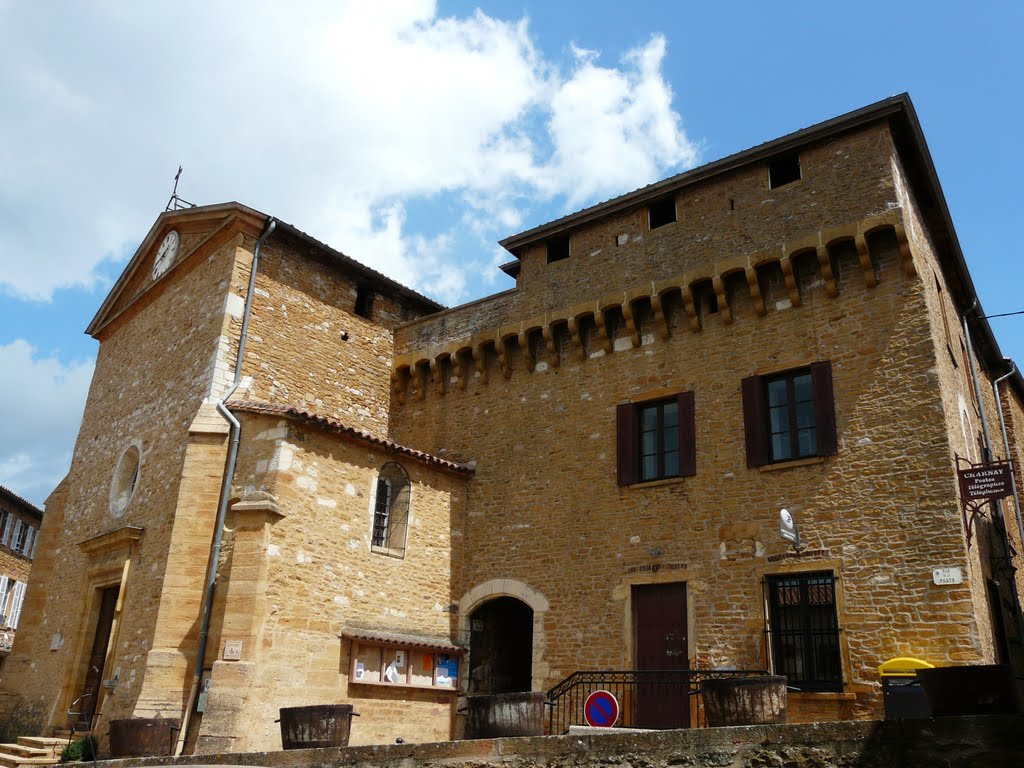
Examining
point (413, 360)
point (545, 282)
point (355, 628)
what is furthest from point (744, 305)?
point (355, 628)

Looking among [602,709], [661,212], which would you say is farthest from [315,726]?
[661,212]

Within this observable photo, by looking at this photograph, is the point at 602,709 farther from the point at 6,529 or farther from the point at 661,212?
the point at 6,529

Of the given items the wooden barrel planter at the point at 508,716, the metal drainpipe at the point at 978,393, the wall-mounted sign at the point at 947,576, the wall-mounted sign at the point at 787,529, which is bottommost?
the wooden barrel planter at the point at 508,716

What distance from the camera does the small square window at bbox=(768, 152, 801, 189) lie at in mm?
14273

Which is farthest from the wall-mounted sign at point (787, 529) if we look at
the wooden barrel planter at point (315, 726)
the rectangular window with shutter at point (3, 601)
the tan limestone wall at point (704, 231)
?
the rectangular window with shutter at point (3, 601)

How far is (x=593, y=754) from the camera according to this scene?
24.4ft

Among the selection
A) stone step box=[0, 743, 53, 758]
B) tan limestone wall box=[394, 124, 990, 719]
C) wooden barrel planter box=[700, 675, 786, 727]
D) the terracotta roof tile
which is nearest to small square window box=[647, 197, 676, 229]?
tan limestone wall box=[394, 124, 990, 719]

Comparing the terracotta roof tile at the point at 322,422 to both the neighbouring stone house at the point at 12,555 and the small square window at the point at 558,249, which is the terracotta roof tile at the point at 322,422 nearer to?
the small square window at the point at 558,249

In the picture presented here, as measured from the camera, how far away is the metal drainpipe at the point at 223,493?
12.4 metres

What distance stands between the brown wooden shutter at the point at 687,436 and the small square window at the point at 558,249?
427cm

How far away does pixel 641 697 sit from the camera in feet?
41.8

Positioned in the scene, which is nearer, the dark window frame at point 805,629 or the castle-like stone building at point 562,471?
the dark window frame at point 805,629

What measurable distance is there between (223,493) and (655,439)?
7.22m

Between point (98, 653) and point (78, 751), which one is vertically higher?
point (98, 653)
